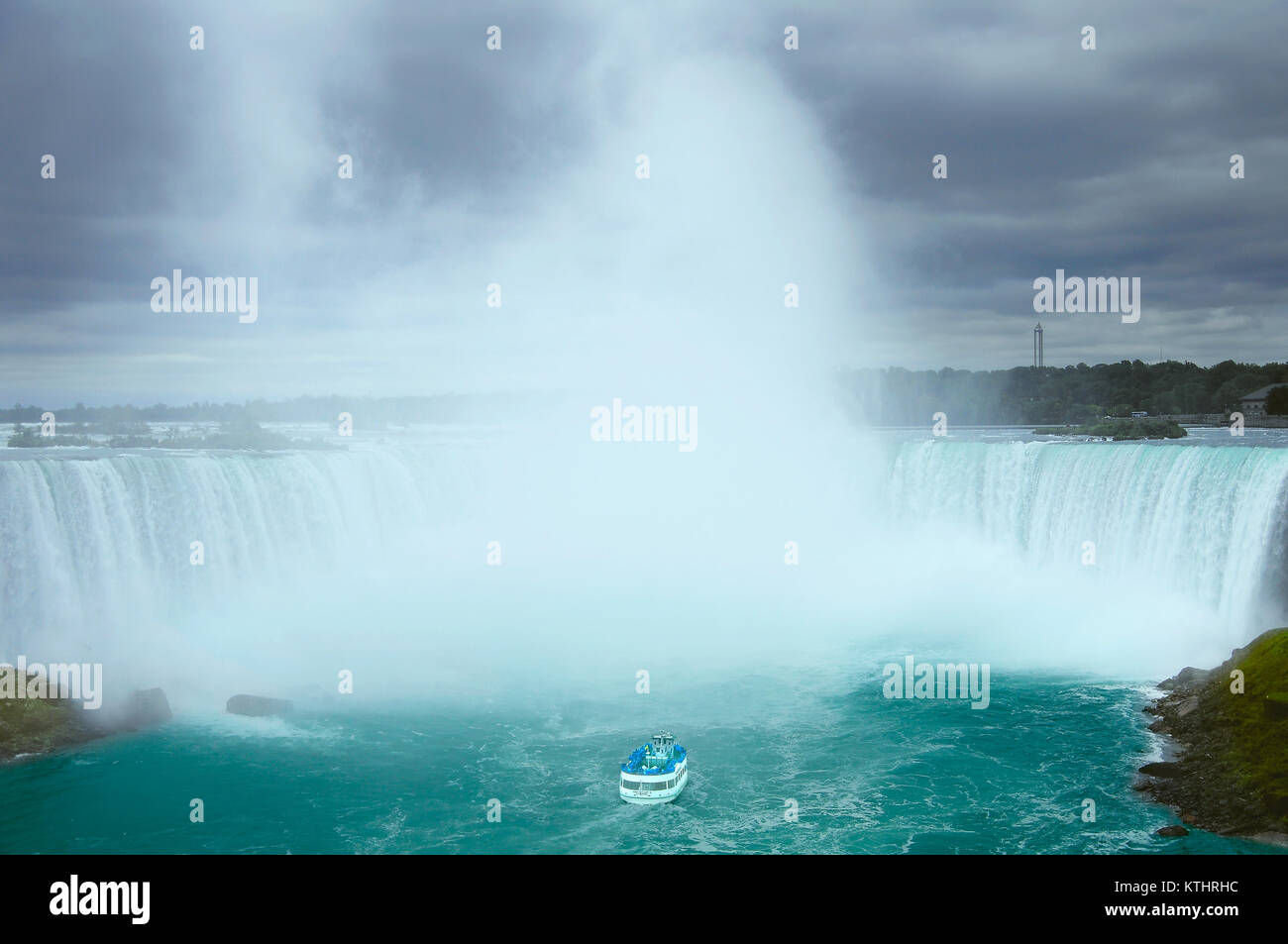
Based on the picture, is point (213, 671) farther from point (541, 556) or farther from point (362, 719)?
point (541, 556)

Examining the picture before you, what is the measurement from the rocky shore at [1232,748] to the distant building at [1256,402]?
50.2 m

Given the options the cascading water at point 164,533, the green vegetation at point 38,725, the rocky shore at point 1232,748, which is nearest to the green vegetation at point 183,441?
the cascading water at point 164,533

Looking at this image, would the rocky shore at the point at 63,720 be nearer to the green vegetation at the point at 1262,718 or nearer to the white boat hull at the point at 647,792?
the white boat hull at the point at 647,792

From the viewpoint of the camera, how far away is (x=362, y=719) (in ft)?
91.2

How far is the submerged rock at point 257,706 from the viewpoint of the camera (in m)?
28.0

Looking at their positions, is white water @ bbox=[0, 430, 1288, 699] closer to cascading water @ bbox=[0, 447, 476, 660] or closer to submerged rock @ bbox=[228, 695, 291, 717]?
cascading water @ bbox=[0, 447, 476, 660]

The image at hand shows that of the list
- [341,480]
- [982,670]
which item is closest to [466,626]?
[341,480]

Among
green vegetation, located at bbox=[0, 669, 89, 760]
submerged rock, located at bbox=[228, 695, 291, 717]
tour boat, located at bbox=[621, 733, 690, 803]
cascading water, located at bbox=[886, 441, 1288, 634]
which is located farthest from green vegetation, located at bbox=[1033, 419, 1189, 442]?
green vegetation, located at bbox=[0, 669, 89, 760]

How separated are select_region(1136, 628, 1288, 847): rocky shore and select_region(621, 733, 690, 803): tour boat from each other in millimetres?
10382

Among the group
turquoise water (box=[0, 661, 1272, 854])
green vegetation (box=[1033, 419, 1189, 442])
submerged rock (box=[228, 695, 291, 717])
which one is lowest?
turquoise water (box=[0, 661, 1272, 854])

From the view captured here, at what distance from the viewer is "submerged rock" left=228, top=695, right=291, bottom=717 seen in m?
28.0

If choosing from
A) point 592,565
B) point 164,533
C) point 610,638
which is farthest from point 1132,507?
point 164,533

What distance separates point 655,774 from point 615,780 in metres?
1.79

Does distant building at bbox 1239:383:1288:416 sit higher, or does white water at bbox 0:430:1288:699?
distant building at bbox 1239:383:1288:416
